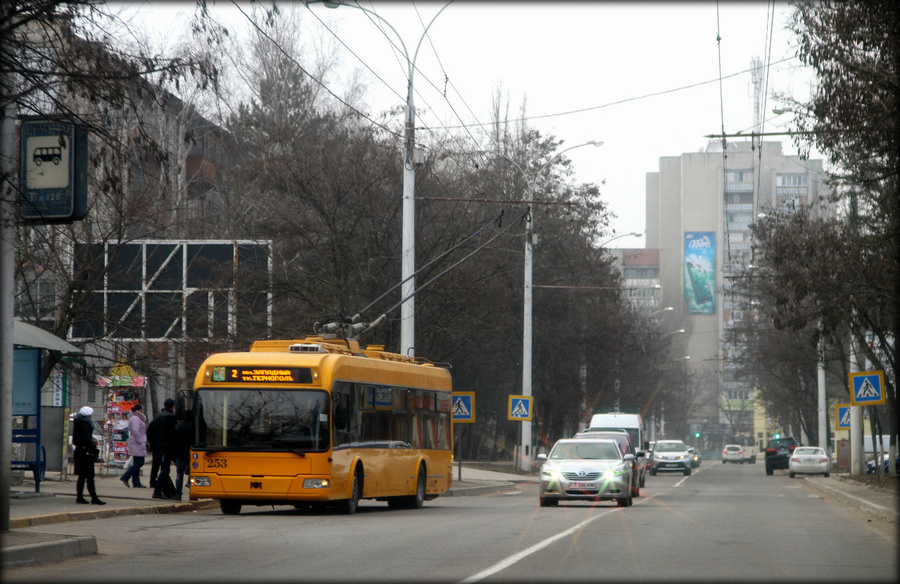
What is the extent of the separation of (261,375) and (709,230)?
14688cm

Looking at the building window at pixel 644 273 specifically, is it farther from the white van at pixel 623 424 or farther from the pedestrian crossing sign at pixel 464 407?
the pedestrian crossing sign at pixel 464 407

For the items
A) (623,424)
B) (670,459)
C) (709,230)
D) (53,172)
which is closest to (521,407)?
(623,424)

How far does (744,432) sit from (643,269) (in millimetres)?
27474

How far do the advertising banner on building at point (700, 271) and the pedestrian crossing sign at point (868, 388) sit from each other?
12510 centimetres

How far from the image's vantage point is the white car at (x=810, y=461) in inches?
2051

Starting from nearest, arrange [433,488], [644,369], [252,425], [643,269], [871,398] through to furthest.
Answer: [252,425]
[433,488]
[871,398]
[644,369]
[643,269]

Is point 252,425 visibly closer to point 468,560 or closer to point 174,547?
point 174,547

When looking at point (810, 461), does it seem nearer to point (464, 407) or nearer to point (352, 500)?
point (464, 407)

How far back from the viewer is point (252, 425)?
20078mm

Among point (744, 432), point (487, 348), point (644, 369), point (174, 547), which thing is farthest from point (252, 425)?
point (744, 432)

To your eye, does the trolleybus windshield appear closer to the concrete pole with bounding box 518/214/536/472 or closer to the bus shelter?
the bus shelter

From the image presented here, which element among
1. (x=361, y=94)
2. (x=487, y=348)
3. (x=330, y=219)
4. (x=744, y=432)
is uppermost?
(x=361, y=94)

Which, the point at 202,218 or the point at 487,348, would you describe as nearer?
the point at 202,218

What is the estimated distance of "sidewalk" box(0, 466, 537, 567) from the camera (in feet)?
41.0
